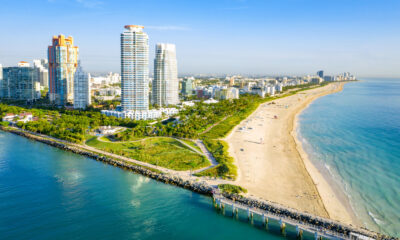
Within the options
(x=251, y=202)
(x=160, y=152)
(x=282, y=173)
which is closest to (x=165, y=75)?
(x=160, y=152)

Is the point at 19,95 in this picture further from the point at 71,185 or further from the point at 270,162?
the point at 270,162

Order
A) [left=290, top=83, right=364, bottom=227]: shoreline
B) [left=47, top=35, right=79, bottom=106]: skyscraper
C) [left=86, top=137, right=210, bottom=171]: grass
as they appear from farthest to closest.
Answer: [left=47, top=35, right=79, bottom=106]: skyscraper → [left=86, top=137, right=210, bottom=171]: grass → [left=290, top=83, right=364, bottom=227]: shoreline

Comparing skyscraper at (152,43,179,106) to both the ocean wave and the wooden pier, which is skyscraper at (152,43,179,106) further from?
the ocean wave

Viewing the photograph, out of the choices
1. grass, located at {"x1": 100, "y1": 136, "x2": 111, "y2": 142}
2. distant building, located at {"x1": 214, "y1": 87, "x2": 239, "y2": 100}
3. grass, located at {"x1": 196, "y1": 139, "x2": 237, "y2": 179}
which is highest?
distant building, located at {"x1": 214, "y1": 87, "x2": 239, "y2": 100}

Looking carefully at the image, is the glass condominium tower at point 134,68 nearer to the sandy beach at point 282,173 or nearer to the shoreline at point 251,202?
the sandy beach at point 282,173

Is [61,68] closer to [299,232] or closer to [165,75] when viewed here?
[165,75]

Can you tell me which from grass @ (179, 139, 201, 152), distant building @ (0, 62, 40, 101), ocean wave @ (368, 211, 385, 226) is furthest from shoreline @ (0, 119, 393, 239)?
distant building @ (0, 62, 40, 101)

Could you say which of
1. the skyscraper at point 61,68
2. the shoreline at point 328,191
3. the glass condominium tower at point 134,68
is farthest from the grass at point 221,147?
the skyscraper at point 61,68

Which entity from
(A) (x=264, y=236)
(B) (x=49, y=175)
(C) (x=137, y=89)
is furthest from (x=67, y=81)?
(A) (x=264, y=236)
